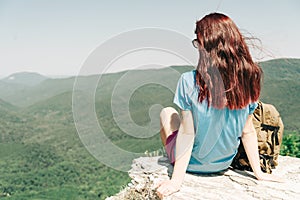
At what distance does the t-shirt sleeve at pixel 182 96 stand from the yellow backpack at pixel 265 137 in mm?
544

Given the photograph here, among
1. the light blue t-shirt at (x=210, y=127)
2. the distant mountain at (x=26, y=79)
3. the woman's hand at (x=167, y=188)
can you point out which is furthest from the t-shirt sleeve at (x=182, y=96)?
the distant mountain at (x=26, y=79)

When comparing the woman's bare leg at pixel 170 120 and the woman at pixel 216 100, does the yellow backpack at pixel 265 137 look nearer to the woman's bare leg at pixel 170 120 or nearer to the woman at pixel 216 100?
the woman at pixel 216 100

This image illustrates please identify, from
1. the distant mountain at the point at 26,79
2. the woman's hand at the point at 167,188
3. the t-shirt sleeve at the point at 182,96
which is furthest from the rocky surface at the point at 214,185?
the distant mountain at the point at 26,79

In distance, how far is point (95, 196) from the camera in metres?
8.98

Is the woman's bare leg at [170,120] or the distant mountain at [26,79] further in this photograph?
the distant mountain at [26,79]

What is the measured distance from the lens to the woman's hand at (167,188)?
1864 millimetres

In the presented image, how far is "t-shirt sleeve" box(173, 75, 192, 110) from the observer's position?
5.89 feet

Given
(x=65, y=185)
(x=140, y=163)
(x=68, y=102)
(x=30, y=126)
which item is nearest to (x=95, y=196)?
(x=65, y=185)

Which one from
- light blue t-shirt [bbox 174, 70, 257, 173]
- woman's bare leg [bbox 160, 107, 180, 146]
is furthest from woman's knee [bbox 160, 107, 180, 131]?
light blue t-shirt [bbox 174, 70, 257, 173]

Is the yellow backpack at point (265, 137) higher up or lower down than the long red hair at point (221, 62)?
lower down

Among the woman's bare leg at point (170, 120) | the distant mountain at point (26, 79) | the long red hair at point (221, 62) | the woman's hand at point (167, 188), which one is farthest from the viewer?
the distant mountain at point (26, 79)

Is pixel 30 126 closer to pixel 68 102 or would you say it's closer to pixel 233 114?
pixel 68 102

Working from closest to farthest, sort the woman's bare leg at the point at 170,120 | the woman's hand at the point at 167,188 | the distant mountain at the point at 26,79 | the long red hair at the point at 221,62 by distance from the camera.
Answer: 1. the long red hair at the point at 221,62
2. the woman's hand at the point at 167,188
3. the woman's bare leg at the point at 170,120
4. the distant mountain at the point at 26,79

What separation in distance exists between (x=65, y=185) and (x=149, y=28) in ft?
31.0
